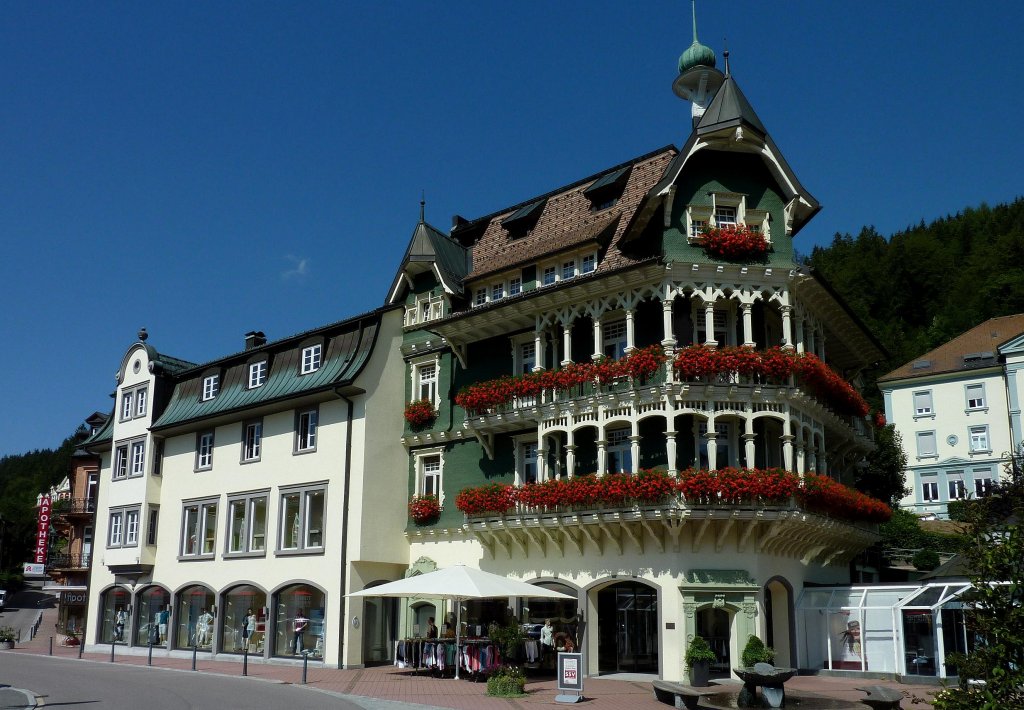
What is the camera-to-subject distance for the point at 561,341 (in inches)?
1154

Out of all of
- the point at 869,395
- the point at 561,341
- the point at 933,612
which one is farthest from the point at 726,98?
the point at 869,395

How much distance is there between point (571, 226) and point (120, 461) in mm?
22738

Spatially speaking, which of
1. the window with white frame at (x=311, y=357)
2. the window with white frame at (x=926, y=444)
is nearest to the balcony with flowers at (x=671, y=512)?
the window with white frame at (x=311, y=357)

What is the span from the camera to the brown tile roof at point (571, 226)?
28.2 meters

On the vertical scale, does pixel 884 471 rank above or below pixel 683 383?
below

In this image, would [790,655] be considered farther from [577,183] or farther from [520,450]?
[577,183]

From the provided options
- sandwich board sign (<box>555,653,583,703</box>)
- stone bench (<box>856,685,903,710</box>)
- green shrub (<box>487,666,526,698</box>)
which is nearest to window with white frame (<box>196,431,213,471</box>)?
green shrub (<box>487,666,526,698</box>)

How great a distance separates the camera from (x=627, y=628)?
1037 inches

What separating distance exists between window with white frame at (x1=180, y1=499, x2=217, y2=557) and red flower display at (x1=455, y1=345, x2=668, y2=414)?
11758 millimetres

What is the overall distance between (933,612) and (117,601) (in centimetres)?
3139

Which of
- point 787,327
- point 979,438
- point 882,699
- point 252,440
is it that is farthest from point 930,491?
point 882,699

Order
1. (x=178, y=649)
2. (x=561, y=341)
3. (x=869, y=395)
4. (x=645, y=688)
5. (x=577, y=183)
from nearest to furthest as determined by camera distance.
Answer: (x=645, y=688), (x=561, y=341), (x=577, y=183), (x=178, y=649), (x=869, y=395)

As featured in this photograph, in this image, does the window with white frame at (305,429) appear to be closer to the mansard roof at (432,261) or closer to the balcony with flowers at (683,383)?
the mansard roof at (432,261)

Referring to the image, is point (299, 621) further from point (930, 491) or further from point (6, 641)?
point (930, 491)
